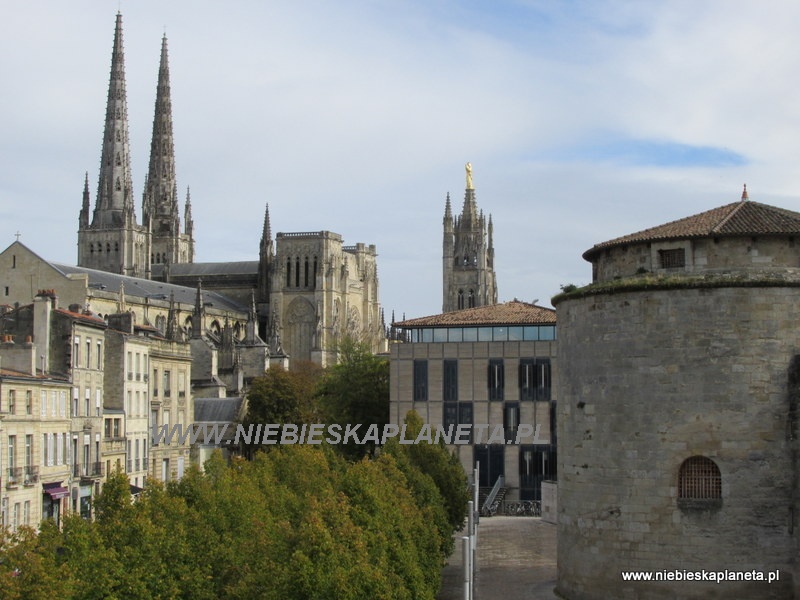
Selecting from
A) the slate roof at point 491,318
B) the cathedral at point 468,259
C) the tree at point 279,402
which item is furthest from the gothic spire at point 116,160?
the slate roof at point 491,318

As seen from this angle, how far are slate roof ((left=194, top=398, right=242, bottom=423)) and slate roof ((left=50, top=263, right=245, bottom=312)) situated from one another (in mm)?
34355

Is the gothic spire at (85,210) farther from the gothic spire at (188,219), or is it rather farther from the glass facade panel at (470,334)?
the glass facade panel at (470,334)

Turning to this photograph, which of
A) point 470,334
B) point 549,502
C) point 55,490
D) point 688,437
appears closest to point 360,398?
point 470,334

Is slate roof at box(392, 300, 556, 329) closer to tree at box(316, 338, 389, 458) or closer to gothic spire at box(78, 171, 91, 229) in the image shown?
tree at box(316, 338, 389, 458)

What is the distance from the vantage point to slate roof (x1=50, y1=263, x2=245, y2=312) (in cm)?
12656

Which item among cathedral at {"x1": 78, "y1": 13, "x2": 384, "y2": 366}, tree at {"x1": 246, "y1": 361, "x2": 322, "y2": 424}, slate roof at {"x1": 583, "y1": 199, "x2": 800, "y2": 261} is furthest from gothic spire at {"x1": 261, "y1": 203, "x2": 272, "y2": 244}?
slate roof at {"x1": 583, "y1": 199, "x2": 800, "y2": 261}

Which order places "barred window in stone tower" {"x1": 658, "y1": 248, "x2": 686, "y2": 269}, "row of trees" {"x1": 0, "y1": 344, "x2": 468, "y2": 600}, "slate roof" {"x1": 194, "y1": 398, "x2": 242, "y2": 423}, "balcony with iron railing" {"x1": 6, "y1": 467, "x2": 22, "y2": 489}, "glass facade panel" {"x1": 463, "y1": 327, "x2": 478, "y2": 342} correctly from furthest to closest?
"slate roof" {"x1": 194, "y1": 398, "x2": 242, "y2": 423}
"glass facade panel" {"x1": 463, "y1": 327, "x2": 478, "y2": 342}
"balcony with iron railing" {"x1": 6, "y1": 467, "x2": 22, "y2": 489}
"barred window in stone tower" {"x1": 658, "y1": 248, "x2": 686, "y2": 269}
"row of trees" {"x1": 0, "y1": 344, "x2": 468, "y2": 600}

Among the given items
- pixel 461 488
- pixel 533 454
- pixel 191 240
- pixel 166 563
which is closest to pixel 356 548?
pixel 166 563

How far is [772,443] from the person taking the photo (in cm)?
3086

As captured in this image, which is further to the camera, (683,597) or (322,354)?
(322,354)

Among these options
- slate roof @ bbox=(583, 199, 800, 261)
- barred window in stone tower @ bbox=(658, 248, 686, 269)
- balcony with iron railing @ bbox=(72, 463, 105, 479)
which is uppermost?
slate roof @ bbox=(583, 199, 800, 261)

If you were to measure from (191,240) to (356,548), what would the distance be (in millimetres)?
153921

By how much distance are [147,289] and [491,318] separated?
78958mm

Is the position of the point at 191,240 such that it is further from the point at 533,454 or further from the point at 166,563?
the point at 166,563
